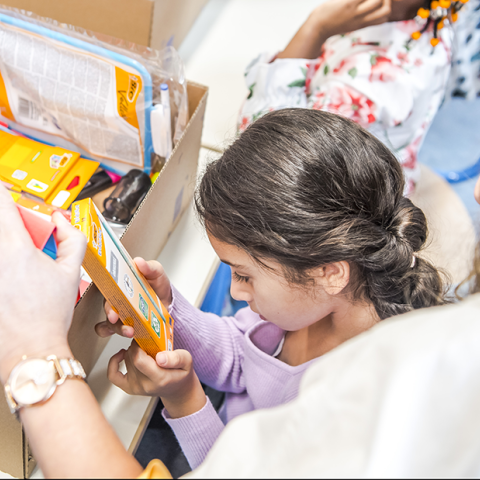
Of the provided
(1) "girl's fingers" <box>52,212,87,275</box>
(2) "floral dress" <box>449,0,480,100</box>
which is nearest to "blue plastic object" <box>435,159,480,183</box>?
(2) "floral dress" <box>449,0,480,100</box>

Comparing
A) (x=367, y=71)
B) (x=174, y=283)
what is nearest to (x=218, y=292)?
(x=174, y=283)

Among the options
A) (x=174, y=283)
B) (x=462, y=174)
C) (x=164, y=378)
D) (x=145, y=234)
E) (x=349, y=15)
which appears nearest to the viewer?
(x=164, y=378)

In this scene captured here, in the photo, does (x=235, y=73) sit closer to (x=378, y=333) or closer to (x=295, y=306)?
(x=295, y=306)

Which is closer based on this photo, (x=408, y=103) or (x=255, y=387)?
(x=255, y=387)

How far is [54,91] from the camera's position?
78 centimetres

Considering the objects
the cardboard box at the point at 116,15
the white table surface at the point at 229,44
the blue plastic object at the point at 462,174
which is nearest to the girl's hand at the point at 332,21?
the white table surface at the point at 229,44

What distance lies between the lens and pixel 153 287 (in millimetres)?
658

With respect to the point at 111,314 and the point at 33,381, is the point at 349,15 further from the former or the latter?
the point at 33,381

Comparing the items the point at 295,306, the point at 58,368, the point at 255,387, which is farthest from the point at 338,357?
the point at 255,387

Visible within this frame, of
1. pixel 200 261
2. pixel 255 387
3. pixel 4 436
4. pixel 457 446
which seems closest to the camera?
pixel 457 446

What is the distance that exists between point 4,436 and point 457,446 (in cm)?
54

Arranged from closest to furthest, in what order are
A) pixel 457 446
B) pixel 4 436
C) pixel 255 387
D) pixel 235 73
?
pixel 457 446 < pixel 4 436 < pixel 255 387 < pixel 235 73

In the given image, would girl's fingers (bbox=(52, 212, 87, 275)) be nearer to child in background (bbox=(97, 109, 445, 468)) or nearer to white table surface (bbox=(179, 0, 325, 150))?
child in background (bbox=(97, 109, 445, 468))

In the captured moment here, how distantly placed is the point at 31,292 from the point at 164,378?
259 mm
